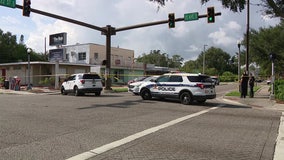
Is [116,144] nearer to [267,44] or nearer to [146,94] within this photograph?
[146,94]

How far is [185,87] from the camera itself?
1645 centimetres

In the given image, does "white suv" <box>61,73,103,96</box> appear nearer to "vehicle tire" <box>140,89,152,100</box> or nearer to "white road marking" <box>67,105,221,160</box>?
"vehicle tire" <box>140,89,152,100</box>

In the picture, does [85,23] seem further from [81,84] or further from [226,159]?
[226,159]

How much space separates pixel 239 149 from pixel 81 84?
1603 cm

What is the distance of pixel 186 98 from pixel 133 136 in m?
8.87

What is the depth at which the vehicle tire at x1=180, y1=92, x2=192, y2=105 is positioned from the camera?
1630cm

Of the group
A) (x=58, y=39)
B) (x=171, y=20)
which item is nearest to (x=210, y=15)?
(x=171, y=20)

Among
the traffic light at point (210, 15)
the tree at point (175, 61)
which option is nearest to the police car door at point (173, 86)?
the traffic light at point (210, 15)

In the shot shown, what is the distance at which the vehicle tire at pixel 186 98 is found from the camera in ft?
53.5

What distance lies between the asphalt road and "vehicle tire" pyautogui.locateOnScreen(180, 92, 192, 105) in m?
4.48

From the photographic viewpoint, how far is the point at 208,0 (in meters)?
14.1

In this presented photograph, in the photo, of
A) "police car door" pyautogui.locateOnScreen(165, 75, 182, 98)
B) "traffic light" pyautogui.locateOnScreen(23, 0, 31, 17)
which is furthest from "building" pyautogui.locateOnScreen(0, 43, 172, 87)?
"police car door" pyautogui.locateOnScreen(165, 75, 182, 98)

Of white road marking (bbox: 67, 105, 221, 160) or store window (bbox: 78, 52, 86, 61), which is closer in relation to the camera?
white road marking (bbox: 67, 105, 221, 160)

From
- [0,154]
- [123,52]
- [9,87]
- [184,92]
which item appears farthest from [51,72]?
[0,154]
